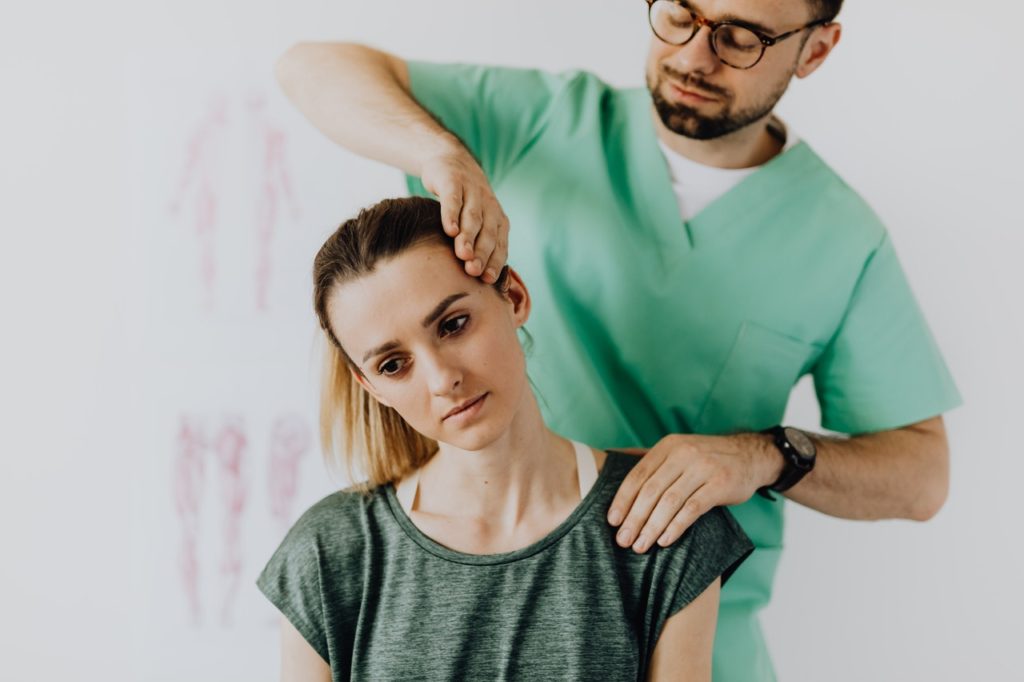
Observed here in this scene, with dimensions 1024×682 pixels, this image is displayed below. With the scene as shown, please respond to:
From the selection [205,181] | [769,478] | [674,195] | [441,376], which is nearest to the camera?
[441,376]

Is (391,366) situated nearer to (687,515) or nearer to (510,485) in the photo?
(510,485)

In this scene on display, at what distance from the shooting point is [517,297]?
3.09 ft

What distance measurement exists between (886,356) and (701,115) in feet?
1.16

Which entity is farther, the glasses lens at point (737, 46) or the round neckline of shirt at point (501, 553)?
the glasses lens at point (737, 46)

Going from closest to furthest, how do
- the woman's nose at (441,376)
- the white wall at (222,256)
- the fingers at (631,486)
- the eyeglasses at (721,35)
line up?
1. the woman's nose at (441,376)
2. the fingers at (631,486)
3. the eyeglasses at (721,35)
4. the white wall at (222,256)

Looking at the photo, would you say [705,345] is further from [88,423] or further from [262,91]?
[88,423]

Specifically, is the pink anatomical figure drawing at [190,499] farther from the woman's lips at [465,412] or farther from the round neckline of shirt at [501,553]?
the woman's lips at [465,412]

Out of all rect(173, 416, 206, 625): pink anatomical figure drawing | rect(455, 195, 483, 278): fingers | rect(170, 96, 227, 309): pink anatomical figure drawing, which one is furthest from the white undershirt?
rect(173, 416, 206, 625): pink anatomical figure drawing

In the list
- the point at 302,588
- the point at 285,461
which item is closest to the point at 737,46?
the point at 302,588

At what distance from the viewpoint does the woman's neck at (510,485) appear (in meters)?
0.94

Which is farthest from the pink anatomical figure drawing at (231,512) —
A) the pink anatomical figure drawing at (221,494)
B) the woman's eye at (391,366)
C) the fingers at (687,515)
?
the fingers at (687,515)

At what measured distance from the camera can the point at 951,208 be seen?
1.40m

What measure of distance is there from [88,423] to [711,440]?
87 cm

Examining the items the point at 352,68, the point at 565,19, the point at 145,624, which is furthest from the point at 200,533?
the point at 565,19
